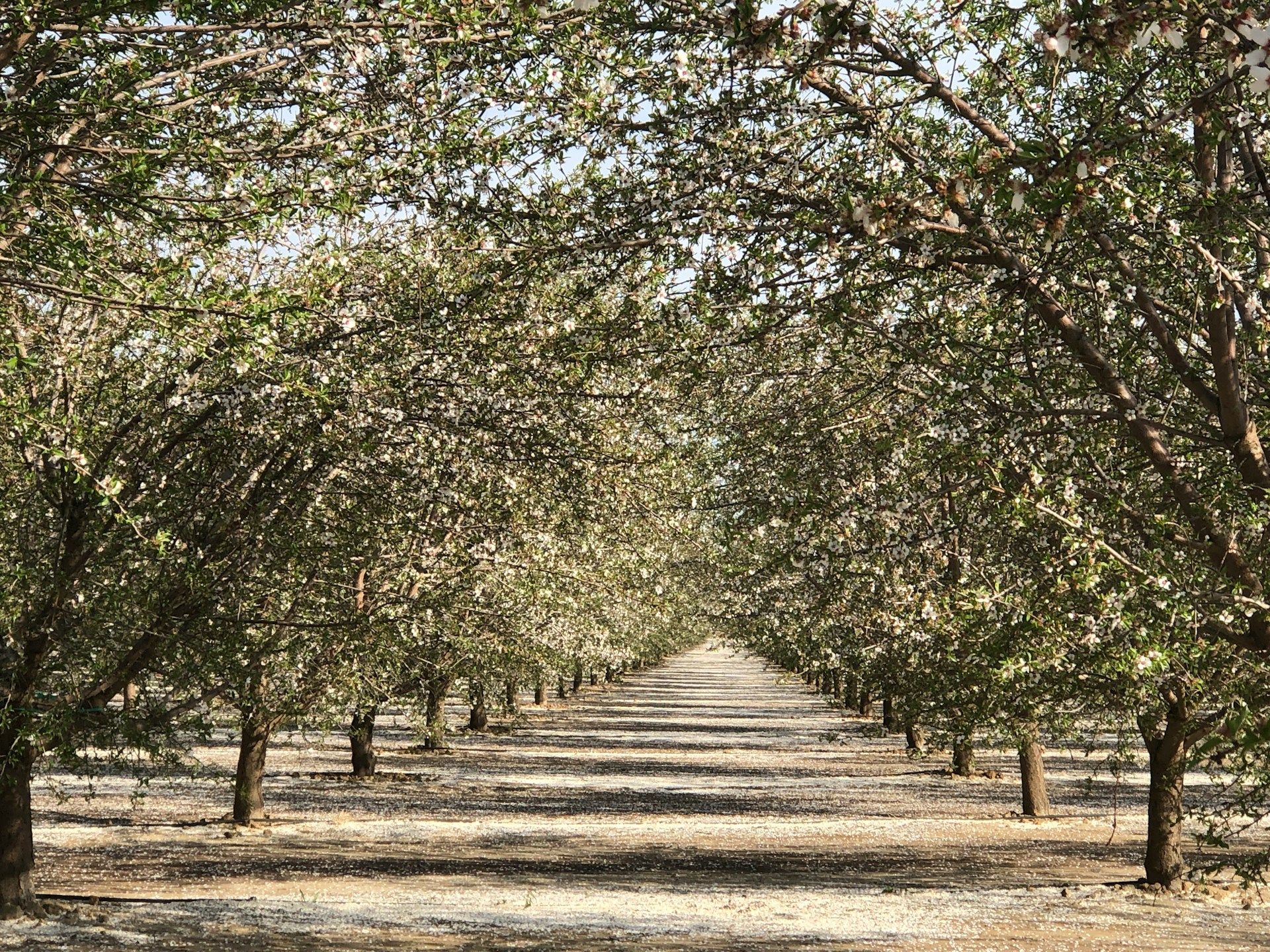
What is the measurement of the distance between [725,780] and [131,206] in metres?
28.2

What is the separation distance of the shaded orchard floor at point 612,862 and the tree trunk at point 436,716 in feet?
4.03

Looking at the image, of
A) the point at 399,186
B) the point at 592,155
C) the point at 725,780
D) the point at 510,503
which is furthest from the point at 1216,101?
the point at 725,780

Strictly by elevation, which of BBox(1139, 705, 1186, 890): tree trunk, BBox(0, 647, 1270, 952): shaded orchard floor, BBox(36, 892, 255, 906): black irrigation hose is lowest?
BBox(0, 647, 1270, 952): shaded orchard floor

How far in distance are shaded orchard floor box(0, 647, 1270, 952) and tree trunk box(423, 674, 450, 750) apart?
1.23m

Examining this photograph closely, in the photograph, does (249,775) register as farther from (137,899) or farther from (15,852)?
(15,852)

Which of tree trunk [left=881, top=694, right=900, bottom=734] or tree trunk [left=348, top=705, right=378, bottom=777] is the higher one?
tree trunk [left=881, top=694, right=900, bottom=734]

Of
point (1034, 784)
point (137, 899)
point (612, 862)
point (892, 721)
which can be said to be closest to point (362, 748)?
point (612, 862)

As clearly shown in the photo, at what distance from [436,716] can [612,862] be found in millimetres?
18308

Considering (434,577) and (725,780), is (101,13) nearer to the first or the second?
(434,577)

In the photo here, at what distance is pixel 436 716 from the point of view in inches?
1527

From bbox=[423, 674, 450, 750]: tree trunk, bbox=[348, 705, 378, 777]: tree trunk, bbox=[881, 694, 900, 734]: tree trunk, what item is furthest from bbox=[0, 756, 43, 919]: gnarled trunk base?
bbox=[348, 705, 378, 777]: tree trunk

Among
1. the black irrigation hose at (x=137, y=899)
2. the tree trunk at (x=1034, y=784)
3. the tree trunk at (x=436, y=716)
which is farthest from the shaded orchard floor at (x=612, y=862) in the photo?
the tree trunk at (x=436, y=716)

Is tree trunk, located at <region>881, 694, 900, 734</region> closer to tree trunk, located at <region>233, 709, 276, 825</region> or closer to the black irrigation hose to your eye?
the black irrigation hose

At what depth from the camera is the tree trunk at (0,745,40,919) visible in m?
14.3
